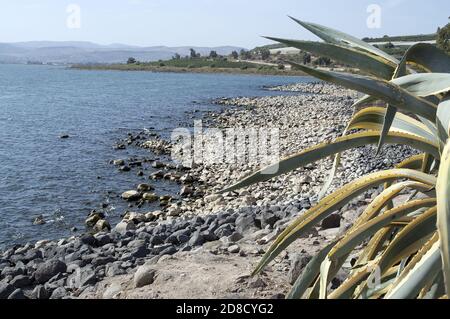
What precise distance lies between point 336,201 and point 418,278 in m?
0.60

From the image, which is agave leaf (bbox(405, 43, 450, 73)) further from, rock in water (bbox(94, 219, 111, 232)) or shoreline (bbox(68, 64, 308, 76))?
shoreline (bbox(68, 64, 308, 76))

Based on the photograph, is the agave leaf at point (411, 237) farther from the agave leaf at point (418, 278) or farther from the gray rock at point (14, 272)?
the gray rock at point (14, 272)

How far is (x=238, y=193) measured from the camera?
1150 centimetres

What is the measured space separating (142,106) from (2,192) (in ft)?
79.3

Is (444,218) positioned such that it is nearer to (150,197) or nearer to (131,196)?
(150,197)

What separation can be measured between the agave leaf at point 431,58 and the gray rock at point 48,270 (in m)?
5.14

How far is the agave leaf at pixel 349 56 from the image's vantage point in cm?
184

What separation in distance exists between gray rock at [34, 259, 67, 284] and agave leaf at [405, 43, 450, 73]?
5143mm

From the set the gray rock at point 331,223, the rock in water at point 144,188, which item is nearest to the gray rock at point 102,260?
the gray rock at point 331,223

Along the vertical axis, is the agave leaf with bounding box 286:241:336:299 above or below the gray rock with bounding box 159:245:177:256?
above

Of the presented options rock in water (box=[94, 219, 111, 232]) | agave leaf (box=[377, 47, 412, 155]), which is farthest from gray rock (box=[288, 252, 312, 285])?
rock in water (box=[94, 219, 111, 232])

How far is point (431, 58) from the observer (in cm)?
199

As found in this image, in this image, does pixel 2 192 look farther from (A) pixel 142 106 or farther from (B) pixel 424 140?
(A) pixel 142 106

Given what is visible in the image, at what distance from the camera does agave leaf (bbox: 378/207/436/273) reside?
192cm
